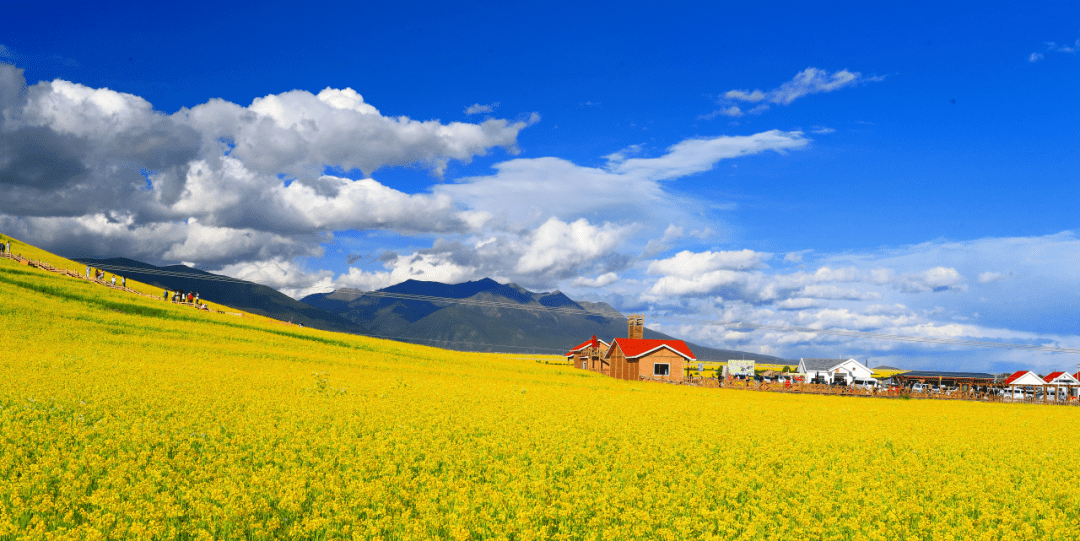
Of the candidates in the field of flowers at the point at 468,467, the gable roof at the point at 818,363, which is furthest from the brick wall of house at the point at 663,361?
the gable roof at the point at 818,363

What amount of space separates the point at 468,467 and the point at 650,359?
6804 cm

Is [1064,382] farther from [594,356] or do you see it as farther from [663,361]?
[594,356]

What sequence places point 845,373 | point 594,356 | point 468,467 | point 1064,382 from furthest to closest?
point 845,373 → point 1064,382 → point 594,356 → point 468,467

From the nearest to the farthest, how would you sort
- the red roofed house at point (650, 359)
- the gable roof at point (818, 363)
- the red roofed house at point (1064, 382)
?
the red roofed house at point (650, 359)
the red roofed house at point (1064, 382)
the gable roof at point (818, 363)

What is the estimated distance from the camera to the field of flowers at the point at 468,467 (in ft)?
35.5

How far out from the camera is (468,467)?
50.3ft

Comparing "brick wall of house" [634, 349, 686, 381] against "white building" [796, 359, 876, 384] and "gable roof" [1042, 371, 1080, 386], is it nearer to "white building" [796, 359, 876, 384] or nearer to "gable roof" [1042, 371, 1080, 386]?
"white building" [796, 359, 876, 384]

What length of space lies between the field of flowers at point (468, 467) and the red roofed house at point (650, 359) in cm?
4586

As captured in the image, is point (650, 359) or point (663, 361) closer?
point (650, 359)

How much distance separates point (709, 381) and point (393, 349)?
37.5 metres

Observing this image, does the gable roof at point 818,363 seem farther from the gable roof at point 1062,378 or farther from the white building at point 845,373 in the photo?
the gable roof at point 1062,378

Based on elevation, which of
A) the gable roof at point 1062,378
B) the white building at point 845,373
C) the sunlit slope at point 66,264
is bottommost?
the white building at point 845,373

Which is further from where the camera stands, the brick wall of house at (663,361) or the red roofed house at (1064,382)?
the red roofed house at (1064,382)

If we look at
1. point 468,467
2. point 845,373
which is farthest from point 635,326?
point 468,467
